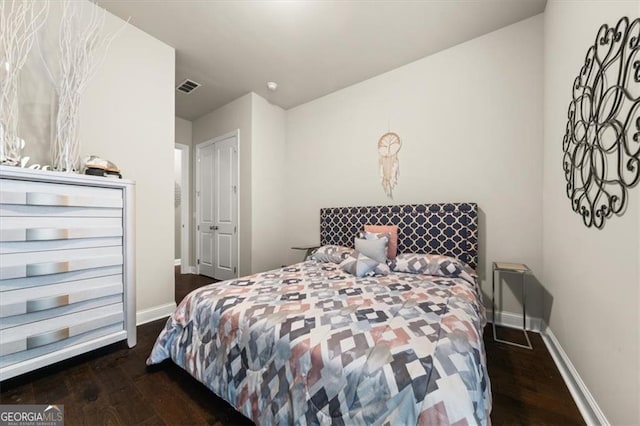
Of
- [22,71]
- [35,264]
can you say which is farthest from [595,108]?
[22,71]

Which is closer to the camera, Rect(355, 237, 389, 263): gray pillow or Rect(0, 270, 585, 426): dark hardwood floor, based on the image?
Rect(0, 270, 585, 426): dark hardwood floor

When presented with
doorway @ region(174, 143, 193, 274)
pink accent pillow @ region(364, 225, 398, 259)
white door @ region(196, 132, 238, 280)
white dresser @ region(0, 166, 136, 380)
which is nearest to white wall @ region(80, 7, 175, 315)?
white dresser @ region(0, 166, 136, 380)

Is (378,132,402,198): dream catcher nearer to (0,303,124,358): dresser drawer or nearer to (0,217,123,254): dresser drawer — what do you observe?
(0,217,123,254): dresser drawer

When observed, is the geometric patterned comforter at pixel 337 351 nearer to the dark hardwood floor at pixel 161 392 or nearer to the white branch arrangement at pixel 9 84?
the dark hardwood floor at pixel 161 392

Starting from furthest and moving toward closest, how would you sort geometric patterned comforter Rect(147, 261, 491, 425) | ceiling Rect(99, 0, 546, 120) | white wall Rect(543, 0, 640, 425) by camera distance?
ceiling Rect(99, 0, 546, 120), white wall Rect(543, 0, 640, 425), geometric patterned comforter Rect(147, 261, 491, 425)

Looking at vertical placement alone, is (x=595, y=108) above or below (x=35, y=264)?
above

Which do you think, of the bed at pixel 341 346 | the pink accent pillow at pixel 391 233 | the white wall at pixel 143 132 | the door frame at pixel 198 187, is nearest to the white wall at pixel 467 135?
the pink accent pillow at pixel 391 233

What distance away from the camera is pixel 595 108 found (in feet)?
4.21

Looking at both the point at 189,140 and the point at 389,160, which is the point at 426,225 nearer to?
the point at 389,160

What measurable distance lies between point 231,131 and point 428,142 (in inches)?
114

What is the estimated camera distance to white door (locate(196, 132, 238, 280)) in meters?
3.77

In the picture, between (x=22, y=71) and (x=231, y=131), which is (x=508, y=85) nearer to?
(x=231, y=131)

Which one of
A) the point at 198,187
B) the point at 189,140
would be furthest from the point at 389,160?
the point at 189,140

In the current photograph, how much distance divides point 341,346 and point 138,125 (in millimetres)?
2769
